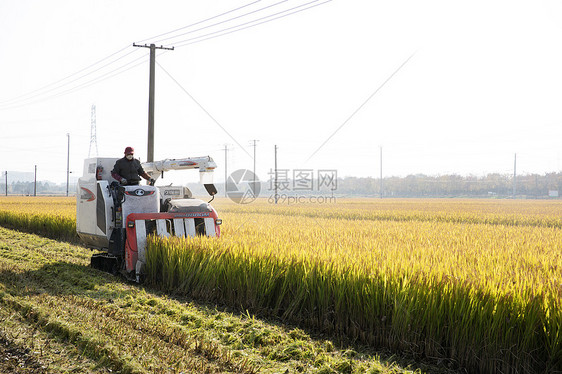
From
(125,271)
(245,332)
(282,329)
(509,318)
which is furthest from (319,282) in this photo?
(125,271)

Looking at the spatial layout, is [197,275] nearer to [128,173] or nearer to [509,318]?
[128,173]

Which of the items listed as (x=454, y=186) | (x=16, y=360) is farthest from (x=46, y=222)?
(x=454, y=186)

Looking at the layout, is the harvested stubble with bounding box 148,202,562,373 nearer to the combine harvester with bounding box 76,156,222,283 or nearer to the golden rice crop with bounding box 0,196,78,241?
the combine harvester with bounding box 76,156,222,283

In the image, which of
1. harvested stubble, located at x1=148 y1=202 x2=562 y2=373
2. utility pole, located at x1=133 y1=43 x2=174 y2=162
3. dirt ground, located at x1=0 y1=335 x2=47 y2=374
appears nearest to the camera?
dirt ground, located at x1=0 y1=335 x2=47 y2=374

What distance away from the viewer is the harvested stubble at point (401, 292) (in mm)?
4434

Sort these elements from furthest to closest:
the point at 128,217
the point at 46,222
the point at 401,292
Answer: the point at 46,222
the point at 128,217
the point at 401,292

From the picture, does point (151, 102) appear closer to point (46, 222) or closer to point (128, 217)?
point (46, 222)

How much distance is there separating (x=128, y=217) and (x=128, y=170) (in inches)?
55.2

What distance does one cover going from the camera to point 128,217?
8633 millimetres

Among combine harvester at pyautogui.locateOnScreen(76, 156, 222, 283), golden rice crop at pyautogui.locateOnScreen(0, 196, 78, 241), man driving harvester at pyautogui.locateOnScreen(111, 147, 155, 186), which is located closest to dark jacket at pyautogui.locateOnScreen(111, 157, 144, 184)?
man driving harvester at pyautogui.locateOnScreen(111, 147, 155, 186)

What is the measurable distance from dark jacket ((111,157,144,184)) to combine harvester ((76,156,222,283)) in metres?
0.27

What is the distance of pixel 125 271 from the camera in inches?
368

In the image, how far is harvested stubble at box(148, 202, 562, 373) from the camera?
4.43 metres

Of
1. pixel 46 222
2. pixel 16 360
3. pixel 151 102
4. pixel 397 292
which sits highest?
pixel 151 102
